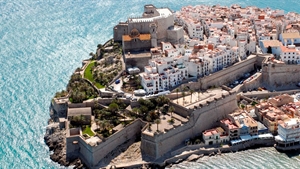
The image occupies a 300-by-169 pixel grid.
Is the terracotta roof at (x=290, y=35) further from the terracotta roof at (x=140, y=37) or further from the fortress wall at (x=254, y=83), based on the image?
the terracotta roof at (x=140, y=37)

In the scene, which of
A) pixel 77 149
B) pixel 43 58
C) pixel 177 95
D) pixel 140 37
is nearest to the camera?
pixel 77 149

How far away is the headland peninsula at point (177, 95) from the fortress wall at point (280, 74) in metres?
0.13

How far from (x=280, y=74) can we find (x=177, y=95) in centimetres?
1577

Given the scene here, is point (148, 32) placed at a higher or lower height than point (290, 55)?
higher

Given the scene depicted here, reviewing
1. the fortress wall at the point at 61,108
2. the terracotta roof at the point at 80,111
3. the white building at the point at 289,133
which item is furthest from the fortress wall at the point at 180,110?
the fortress wall at the point at 61,108

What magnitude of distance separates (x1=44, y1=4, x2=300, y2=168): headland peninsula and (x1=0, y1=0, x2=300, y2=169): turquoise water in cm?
221

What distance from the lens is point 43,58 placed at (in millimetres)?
79875

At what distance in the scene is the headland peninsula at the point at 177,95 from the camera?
52594 mm

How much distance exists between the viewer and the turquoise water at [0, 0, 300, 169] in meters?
52.8

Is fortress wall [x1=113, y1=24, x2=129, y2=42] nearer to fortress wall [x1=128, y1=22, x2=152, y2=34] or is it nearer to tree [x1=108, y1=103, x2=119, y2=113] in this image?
fortress wall [x1=128, y1=22, x2=152, y2=34]

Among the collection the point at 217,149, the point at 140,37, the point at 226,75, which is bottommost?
the point at 217,149

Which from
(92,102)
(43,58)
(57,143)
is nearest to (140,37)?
(92,102)

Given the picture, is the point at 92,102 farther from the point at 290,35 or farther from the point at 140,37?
the point at 290,35

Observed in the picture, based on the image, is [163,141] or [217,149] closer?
[163,141]
